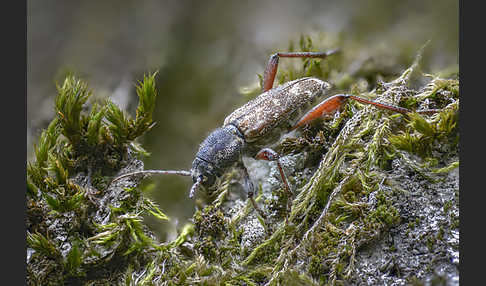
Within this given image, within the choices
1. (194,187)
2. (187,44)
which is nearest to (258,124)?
→ (194,187)

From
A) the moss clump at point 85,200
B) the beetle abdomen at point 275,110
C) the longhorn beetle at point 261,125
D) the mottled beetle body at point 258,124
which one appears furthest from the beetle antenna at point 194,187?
the beetle abdomen at point 275,110

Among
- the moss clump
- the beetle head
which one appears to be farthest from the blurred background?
the moss clump

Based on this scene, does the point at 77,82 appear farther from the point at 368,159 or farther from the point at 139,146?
the point at 368,159

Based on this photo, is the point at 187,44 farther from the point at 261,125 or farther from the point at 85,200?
the point at 85,200

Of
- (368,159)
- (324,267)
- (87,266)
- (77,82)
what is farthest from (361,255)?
(77,82)

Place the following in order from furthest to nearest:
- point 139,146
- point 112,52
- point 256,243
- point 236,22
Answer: point 236,22 → point 112,52 → point 139,146 → point 256,243

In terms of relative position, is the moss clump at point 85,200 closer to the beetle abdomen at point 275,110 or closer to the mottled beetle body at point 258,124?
the mottled beetle body at point 258,124

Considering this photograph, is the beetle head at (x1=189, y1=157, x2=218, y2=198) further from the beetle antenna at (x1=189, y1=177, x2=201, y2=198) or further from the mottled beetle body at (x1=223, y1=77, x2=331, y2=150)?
the mottled beetle body at (x1=223, y1=77, x2=331, y2=150)
